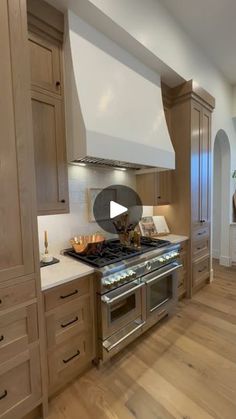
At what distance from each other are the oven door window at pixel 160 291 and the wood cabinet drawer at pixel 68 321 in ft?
2.40

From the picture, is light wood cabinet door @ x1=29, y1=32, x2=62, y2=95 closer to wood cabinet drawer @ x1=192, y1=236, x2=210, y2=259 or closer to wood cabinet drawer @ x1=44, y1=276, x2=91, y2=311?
wood cabinet drawer @ x1=44, y1=276, x2=91, y2=311

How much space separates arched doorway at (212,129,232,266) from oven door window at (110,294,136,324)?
287cm

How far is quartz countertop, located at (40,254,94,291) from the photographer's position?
4.58 ft

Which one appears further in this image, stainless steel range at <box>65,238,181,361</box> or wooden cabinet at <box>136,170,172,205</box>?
wooden cabinet at <box>136,170,172,205</box>

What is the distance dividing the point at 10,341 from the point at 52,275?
1.44ft

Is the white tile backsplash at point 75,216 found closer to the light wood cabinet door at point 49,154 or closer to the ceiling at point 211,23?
the light wood cabinet door at point 49,154

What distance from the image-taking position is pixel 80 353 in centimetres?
160

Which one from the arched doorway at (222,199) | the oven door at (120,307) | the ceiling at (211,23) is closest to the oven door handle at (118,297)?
the oven door at (120,307)

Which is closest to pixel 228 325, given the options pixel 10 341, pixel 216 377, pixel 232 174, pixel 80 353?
pixel 216 377

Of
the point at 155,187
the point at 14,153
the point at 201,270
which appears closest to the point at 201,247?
the point at 201,270

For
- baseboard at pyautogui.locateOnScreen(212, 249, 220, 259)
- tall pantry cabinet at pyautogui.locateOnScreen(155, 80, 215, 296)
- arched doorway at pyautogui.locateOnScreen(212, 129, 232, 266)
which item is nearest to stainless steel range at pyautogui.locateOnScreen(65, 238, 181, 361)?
tall pantry cabinet at pyautogui.locateOnScreen(155, 80, 215, 296)

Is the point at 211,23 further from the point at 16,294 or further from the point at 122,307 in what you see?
the point at 16,294

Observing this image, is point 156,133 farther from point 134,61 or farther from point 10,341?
point 10,341

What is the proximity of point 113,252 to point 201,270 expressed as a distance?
167 centimetres
